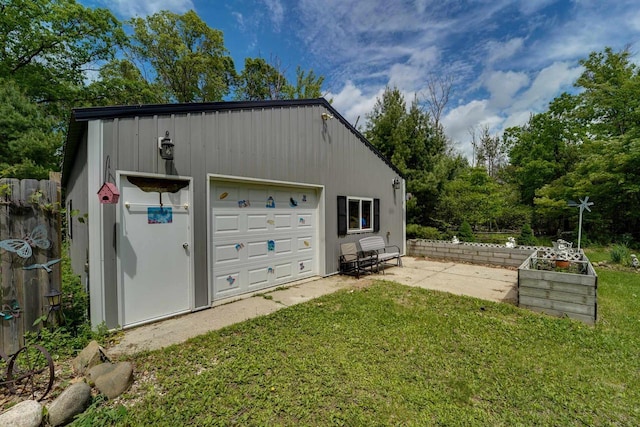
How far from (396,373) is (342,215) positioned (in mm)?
4645

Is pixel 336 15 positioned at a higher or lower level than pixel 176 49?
lower

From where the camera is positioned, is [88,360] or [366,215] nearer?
[88,360]

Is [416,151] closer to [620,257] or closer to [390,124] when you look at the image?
[390,124]

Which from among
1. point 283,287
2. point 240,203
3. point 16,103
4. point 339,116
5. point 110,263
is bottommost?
point 283,287

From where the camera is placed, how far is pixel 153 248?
3.81m

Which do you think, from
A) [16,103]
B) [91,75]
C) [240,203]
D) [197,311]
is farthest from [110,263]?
[91,75]

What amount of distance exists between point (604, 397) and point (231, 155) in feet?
17.6

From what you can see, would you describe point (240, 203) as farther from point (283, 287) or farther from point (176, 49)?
point (176, 49)

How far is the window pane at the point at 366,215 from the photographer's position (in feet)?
25.8

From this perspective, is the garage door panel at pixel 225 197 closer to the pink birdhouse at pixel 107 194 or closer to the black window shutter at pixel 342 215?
the pink birdhouse at pixel 107 194

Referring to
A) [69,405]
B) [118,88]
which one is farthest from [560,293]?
[118,88]

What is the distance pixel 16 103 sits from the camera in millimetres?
8570

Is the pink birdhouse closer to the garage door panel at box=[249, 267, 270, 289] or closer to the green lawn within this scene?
the green lawn

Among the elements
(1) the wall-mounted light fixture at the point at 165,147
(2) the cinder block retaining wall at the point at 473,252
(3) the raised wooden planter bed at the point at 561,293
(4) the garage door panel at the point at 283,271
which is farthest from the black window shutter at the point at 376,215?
(1) the wall-mounted light fixture at the point at 165,147
